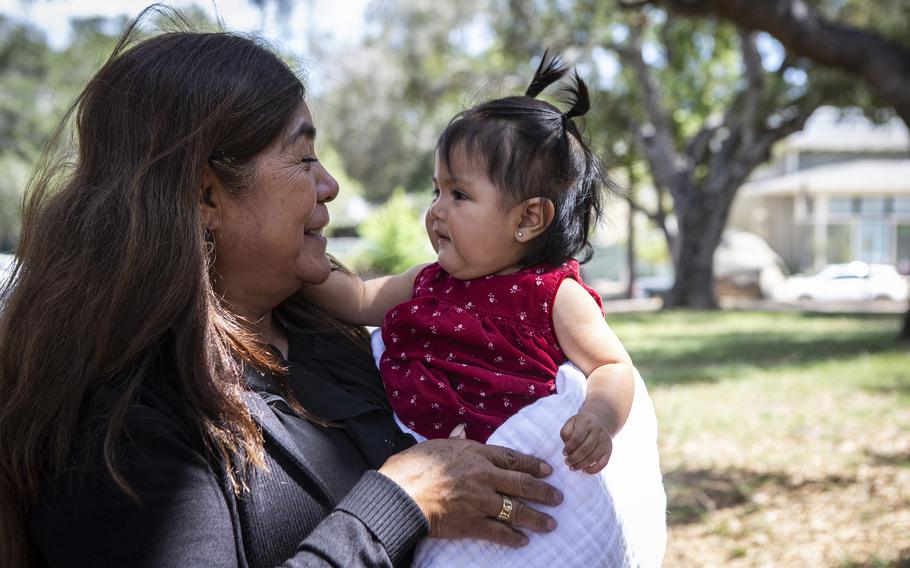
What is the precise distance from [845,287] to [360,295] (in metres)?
29.6

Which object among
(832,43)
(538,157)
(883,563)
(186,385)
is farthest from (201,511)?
(832,43)

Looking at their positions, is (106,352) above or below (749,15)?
below

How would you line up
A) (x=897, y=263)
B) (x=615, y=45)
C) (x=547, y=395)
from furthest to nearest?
(x=897, y=263), (x=615, y=45), (x=547, y=395)

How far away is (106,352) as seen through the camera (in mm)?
1711

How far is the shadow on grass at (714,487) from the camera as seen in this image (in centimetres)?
551

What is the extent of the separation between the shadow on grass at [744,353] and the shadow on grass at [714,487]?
11.0 ft

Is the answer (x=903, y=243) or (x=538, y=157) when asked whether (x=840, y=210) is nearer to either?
(x=903, y=243)

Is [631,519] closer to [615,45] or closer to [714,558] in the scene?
[714,558]

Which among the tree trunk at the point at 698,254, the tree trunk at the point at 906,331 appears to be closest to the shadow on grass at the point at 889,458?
the tree trunk at the point at 906,331

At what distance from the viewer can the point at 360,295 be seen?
8.25 ft

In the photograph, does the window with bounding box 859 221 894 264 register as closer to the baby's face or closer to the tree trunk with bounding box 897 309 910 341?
the tree trunk with bounding box 897 309 910 341

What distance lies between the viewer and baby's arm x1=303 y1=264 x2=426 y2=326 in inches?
97.2

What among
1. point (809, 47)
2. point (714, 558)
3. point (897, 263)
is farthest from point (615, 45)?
point (897, 263)

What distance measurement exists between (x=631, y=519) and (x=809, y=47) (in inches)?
361
